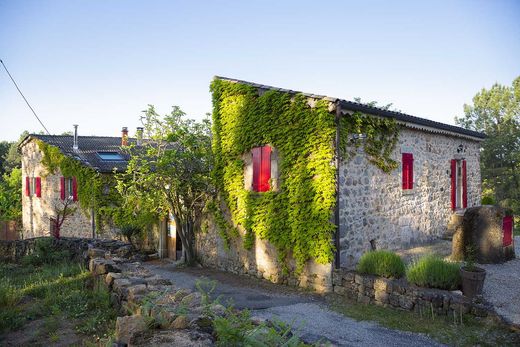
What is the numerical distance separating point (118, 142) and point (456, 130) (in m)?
17.8

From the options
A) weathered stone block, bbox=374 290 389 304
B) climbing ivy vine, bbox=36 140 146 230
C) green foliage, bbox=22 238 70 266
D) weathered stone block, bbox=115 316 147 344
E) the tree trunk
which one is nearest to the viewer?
weathered stone block, bbox=115 316 147 344

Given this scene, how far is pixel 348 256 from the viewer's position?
28.9 feet

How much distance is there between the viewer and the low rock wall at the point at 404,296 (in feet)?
19.6

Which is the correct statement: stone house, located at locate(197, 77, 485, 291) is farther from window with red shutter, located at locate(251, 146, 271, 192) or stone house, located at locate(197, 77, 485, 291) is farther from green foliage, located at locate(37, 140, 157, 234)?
green foliage, located at locate(37, 140, 157, 234)

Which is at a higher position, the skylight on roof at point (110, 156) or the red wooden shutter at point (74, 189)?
the skylight on roof at point (110, 156)

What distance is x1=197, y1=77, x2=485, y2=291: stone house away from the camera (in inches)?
344

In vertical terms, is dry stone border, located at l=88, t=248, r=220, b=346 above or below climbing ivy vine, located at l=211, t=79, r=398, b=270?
below

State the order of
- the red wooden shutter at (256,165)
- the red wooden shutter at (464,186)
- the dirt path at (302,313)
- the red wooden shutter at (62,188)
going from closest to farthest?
the dirt path at (302,313)
the red wooden shutter at (256,165)
the red wooden shutter at (464,186)
the red wooden shutter at (62,188)

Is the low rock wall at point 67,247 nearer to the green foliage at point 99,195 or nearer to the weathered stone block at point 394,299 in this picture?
the green foliage at point 99,195

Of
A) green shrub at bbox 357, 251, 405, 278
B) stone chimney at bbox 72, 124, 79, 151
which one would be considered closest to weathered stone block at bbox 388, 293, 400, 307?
green shrub at bbox 357, 251, 405, 278

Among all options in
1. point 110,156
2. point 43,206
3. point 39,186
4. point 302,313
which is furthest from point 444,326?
point 39,186

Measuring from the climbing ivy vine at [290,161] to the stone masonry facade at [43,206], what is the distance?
30.0 feet

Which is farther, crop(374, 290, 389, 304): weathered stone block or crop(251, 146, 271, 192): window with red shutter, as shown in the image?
crop(251, 146, 271, 192): window with red shutter

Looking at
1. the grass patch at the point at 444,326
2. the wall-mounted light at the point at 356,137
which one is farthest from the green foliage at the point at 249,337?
the wall-mounted light at the point at 356,137
